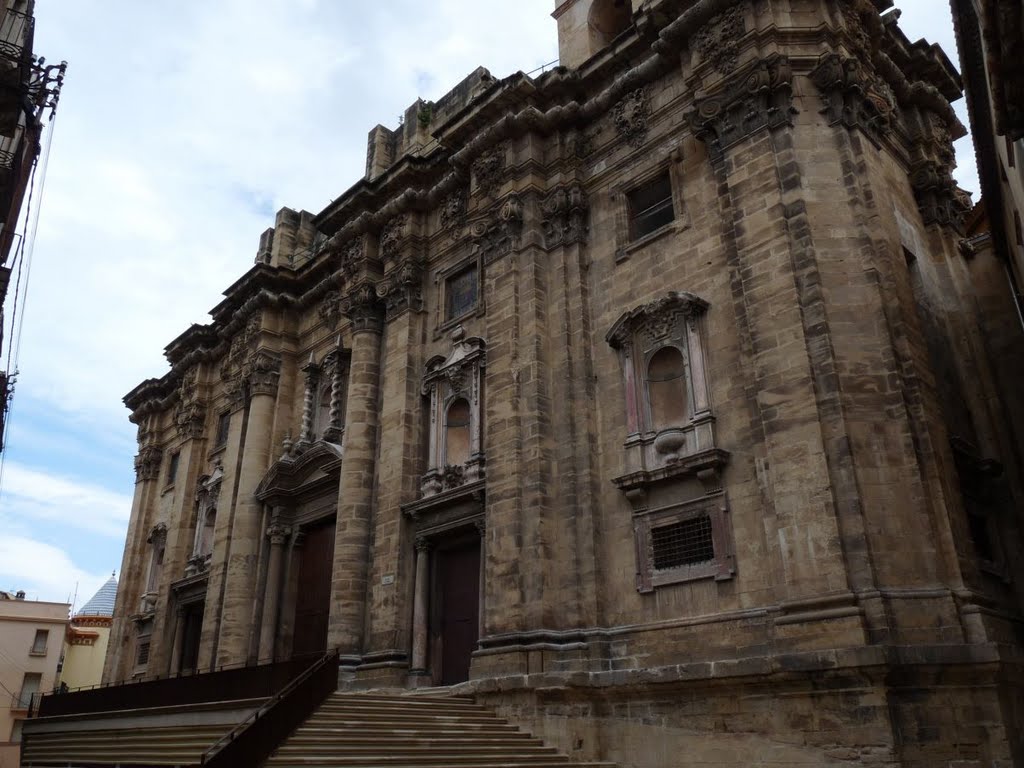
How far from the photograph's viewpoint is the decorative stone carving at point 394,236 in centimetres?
2192

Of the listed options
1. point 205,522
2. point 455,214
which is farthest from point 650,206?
point 205,522

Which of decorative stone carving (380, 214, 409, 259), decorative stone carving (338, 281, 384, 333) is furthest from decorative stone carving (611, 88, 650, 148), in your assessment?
decorative stone carving (338, 281, 384, 333)

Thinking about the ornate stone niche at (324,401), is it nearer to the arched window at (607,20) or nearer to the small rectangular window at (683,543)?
the arched window at (607,20)

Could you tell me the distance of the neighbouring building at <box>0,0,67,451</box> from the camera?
54.1ft

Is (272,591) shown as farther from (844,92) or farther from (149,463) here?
(844,92)

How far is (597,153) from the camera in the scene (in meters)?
18.8

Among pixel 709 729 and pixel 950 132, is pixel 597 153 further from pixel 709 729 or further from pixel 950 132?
pixel 709 729

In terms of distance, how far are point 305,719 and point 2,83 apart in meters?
13.3

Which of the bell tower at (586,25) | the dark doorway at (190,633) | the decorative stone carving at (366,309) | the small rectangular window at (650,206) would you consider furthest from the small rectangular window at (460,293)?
the dark doorway at (190,633)

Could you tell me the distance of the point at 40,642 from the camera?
4447cm

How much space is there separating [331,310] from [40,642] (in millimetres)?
31695

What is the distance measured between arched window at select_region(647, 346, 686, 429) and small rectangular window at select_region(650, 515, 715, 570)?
1862 mm

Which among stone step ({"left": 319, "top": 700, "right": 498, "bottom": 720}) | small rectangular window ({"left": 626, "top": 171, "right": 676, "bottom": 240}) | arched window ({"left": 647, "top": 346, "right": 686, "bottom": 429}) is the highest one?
small rectangular window ({"left": 626, "top": 171, "right": 676, "bottom": 240})

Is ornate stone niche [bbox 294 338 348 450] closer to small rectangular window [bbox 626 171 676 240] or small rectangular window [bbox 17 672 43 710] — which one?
small rectangular window [bbox 626 171 676 240]
